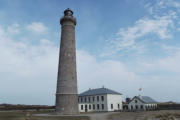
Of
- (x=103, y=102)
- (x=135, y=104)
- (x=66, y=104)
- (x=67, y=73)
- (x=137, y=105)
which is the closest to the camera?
(x=66, y=104)

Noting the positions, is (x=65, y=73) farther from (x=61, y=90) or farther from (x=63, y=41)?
(x=63, y=41)

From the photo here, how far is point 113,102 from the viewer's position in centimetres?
3978

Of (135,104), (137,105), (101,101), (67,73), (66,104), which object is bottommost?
(137,105)

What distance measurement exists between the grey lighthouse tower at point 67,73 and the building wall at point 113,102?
1163cm

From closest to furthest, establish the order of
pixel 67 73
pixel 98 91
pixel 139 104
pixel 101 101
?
pixel 67 73 → pixel 101 101 → pixel 139 104 → pixel 98 91

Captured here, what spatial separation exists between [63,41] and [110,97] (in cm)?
1768

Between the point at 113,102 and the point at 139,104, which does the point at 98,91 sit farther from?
the point at 139,104

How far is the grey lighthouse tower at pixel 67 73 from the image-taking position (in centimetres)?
2803

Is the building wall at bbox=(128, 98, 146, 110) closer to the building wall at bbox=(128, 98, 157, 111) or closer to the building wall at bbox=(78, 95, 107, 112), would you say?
the building wall at bbox=(128, 98, 157, 111)

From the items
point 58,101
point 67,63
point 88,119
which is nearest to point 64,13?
point 67,63

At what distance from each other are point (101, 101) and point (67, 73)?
47.6ft

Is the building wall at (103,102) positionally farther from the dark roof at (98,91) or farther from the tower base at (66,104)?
the tower base at (66,104)

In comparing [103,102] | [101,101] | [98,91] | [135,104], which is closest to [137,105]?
[135,104]

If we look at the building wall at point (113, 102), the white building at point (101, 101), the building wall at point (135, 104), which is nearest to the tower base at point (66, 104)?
the white building at point (101, 101)
